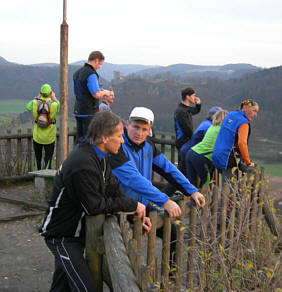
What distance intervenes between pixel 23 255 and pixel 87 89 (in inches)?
101

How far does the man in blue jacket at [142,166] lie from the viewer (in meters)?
2.87

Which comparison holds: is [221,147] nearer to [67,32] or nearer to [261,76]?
[67,32]

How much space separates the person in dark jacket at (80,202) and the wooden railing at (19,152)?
522 cm

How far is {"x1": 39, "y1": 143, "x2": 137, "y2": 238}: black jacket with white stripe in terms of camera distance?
227cm

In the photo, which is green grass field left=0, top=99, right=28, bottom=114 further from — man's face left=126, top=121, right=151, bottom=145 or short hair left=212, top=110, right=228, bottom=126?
man's face left=126, top=121, right=151, bottom=145

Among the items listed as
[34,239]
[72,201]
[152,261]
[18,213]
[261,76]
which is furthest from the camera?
[261,76]

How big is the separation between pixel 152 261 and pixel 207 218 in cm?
74

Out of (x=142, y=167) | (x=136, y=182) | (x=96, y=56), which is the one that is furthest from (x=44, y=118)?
(x=136, y=182)

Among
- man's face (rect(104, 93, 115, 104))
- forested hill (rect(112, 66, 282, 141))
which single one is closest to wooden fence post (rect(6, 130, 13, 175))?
man's face (rect(104, 93, 115, 104))

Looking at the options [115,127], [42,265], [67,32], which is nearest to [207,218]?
[115,127]

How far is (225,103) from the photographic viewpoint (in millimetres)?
69375

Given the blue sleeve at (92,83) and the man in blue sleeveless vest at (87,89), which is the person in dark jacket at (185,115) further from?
the blue sleeve at (92,83)

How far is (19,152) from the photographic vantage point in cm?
795

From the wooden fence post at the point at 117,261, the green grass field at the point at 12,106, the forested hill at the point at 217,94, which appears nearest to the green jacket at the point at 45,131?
the wooden fence post at the point at 117,261
